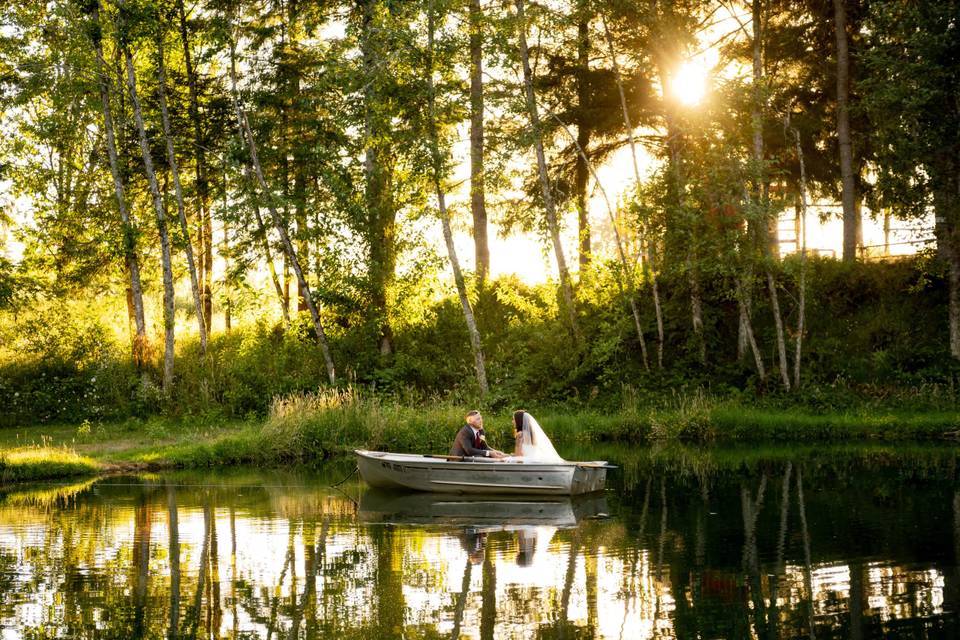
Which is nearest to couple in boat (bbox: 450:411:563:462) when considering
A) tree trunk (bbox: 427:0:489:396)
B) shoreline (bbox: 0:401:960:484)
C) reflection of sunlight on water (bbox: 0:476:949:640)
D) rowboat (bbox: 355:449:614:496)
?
rowboat (bbox: 355:449:614:496)

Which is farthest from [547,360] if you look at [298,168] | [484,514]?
[484,514]

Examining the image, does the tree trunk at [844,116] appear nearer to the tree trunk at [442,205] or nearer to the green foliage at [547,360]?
the green foliage at [547,360]

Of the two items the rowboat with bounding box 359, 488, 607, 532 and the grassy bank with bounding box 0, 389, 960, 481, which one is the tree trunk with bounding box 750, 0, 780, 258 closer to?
the grassy bank with bounding box 0, 389, 960, 481

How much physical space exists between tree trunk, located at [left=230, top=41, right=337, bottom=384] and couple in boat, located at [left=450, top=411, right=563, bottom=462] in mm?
13644

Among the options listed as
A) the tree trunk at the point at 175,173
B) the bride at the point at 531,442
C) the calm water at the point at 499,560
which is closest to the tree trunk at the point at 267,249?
the tree trunk at the point at 175,173

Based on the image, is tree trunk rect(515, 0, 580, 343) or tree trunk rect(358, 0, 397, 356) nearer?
tree trunk rect(515, 0, 580, 343)

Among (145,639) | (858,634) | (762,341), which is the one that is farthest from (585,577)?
(762,341)

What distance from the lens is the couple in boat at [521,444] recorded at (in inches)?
765

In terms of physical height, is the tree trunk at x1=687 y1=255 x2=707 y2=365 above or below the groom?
above

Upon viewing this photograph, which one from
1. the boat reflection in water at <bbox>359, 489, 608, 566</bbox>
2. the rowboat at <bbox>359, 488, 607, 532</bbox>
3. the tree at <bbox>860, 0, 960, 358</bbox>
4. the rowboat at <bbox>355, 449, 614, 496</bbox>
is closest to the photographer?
the boat reflection in water at <bbox>359, 489, 608, 566</bbox>

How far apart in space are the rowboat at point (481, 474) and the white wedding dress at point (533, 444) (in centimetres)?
39

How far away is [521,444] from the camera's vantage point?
64.2ft

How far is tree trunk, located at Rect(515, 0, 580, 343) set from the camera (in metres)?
31.4

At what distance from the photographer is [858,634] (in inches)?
370
